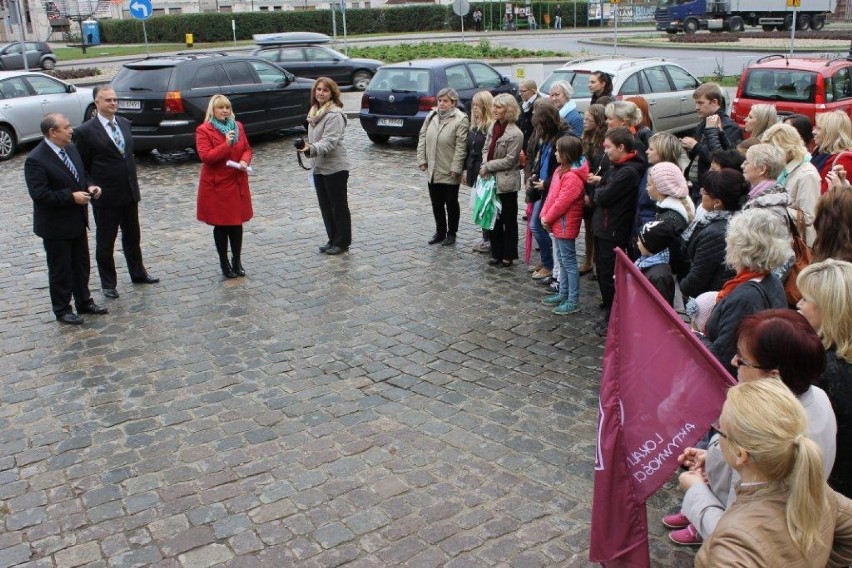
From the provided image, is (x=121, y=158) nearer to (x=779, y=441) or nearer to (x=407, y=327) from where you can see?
(x=407, y=327)

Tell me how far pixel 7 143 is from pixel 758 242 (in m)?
14.8

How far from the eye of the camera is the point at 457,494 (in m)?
4.88

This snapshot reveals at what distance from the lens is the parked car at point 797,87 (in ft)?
45.1

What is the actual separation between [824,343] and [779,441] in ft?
3.96

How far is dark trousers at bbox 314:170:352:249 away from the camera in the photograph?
9.54 m

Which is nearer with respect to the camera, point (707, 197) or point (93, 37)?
point (707, 197)

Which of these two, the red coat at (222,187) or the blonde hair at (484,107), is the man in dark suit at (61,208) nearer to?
the red coat at (222,187)

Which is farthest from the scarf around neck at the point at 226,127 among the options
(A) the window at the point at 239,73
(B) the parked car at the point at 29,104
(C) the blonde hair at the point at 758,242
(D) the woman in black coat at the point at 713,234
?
(B) the parked car at the point at 29,104

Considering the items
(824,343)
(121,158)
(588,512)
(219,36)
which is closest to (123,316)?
(121,158)

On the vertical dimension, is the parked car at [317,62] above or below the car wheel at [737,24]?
below

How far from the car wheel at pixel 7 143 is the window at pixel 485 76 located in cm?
881

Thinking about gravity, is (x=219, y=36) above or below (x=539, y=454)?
above

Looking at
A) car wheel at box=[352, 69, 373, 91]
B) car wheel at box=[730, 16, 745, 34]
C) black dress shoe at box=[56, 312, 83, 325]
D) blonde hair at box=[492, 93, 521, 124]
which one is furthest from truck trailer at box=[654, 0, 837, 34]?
black dress shoe at box=[56, 312, 83, 325]

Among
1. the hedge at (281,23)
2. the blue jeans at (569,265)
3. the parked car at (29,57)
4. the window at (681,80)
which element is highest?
the hedge at (281,23)
